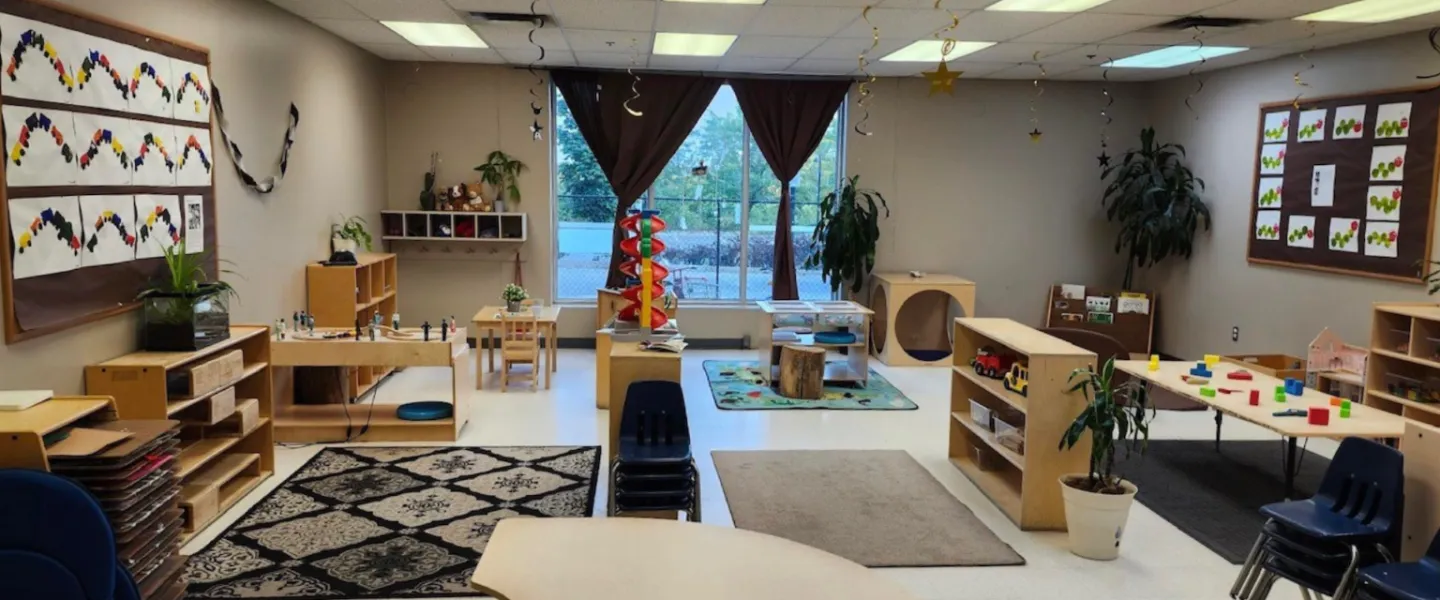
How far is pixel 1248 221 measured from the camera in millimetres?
7539

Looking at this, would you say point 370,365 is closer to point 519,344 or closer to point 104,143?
point 519,344

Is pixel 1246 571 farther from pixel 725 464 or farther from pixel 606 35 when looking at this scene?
pixel 606 35

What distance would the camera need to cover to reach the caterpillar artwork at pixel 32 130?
3377mm

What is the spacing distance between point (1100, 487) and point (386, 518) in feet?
10.7

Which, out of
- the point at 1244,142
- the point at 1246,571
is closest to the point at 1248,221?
the point at 1244,142

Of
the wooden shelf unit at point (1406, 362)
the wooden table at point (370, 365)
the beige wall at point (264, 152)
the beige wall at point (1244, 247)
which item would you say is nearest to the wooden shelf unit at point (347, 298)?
the beige wall at point (264, 152)

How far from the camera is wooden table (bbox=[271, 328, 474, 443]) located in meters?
5.42

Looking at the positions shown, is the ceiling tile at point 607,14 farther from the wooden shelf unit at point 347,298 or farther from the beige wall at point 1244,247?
the beige wall at point 1244,247

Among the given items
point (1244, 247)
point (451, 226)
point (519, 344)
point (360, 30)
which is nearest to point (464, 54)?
point (360, 30)

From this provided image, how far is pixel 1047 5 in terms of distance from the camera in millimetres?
5340

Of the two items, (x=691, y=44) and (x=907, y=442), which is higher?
(x=691, y=44)

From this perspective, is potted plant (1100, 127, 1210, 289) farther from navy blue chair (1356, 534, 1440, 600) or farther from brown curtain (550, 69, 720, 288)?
navy blue chair (1356, 534, 1440, 600)

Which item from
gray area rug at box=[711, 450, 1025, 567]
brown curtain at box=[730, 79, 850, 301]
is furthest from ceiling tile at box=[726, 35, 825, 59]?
gray area rug at box=[711, 450, 1025, 567]

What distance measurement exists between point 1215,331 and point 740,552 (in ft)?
23.3
